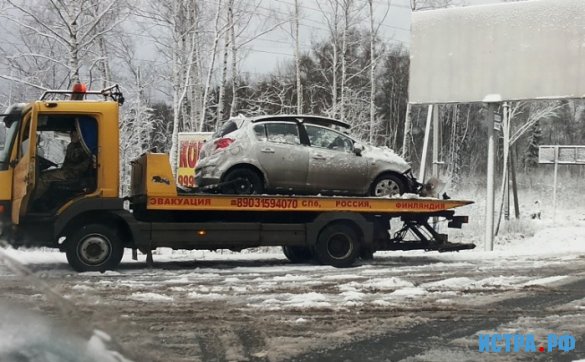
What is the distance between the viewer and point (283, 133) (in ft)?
37.4

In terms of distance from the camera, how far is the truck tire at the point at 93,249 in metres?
10.0

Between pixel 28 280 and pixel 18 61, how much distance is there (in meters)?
20.5

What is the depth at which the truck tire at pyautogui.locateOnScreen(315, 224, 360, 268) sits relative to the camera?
11.5 meters

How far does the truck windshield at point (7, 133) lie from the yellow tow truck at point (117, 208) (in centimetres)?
2

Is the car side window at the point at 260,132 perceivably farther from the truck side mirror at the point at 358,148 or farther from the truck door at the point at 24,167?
the truck door at the point at 24,167

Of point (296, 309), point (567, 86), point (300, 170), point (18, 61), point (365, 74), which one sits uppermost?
point (365, 74)

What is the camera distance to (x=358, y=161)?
11609mm

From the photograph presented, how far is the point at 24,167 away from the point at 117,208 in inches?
61.4

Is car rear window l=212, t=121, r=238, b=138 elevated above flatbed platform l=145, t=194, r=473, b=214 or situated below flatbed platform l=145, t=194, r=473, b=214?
above

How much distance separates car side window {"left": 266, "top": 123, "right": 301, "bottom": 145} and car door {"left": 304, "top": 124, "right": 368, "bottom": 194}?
0.81 ft

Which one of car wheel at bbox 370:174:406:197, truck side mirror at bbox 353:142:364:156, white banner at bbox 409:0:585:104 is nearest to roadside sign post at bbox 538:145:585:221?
white banner at bbox 409:0:585:104

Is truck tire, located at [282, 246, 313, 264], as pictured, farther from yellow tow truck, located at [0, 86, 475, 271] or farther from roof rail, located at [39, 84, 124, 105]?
roof rail, located at [39, 84, 124, 105]

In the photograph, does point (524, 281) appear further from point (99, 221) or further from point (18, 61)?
point (18, 61)

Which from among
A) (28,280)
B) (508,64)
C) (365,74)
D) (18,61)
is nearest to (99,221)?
(28,280)
